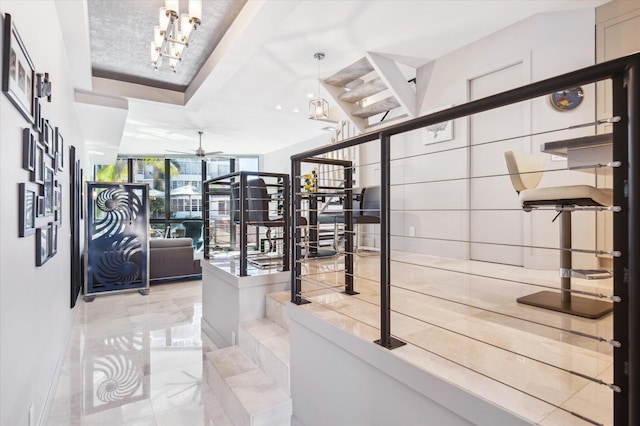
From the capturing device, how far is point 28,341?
164 cm

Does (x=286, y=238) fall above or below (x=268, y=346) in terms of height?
above

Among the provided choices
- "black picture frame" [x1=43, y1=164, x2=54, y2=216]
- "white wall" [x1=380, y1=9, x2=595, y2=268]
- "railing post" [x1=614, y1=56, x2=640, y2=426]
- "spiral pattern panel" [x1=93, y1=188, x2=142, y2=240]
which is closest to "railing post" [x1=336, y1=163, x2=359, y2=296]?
"railing post" [x1=614, y1=56, x2=640, y2=426]

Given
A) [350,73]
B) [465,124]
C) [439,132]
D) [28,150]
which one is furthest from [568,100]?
[28,150]

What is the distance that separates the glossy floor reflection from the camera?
2.12m

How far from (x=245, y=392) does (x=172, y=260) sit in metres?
4.14

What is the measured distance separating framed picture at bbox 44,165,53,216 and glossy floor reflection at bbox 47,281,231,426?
1270mm

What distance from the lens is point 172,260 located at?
570cm

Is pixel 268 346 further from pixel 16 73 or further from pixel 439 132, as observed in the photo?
pixel 439 132

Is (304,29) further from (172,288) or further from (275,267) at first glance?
(172,288)

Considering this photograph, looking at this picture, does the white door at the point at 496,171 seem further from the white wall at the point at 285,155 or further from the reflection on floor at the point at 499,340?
the white wall at the point at 285,155

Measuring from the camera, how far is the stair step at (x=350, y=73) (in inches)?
165

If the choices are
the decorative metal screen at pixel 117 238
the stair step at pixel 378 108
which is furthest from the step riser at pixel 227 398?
the stair step at pixel 378 108

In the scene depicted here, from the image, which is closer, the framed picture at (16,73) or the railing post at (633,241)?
the railing post at (633,241)

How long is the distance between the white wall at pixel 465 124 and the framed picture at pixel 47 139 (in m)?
3.71
